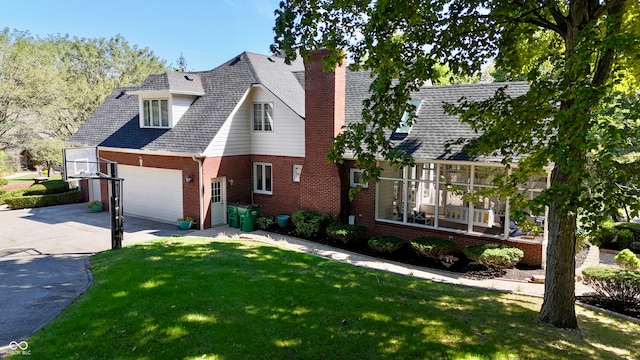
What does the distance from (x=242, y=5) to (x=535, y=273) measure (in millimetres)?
13725

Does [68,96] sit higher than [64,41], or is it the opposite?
[64,41]

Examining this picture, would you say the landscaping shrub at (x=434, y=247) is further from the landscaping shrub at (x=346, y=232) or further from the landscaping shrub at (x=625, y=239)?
the landscaping shrub at (x=625, y=239)

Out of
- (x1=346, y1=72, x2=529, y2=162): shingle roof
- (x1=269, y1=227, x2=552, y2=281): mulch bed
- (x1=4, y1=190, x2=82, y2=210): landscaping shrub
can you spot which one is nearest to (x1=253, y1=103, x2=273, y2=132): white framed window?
(x1=346, y1=72, x2=529, y2=162): shingle roof

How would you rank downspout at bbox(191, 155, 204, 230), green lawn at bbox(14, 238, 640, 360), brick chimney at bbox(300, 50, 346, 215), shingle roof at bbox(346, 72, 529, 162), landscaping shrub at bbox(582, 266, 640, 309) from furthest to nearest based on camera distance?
downspout at bbox(191, 155, 204, 230) < brick chimney at bbox(300, 50, 346, 215) < shingle roof at bbox(346, 72, 529, 162) < landscaping shrub at bbox(582, 266, 640, 309) < green lawn at bbox(14, 238, 640, 360)

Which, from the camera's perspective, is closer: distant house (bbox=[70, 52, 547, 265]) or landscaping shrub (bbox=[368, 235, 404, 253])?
landscaping shrub (bbox=[368, 235, 404, 253])

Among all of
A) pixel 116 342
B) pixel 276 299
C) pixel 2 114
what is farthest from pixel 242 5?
pixel 2 114

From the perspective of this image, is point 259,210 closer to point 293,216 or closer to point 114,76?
point 293,216

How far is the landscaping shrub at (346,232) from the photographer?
1519cm

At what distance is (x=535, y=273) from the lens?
41.2 feet

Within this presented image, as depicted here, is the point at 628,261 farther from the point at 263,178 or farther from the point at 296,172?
the point at 263,178

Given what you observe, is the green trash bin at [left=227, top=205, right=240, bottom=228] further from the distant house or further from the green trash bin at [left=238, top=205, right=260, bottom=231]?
the distant house

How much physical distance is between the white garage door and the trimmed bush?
8.95m

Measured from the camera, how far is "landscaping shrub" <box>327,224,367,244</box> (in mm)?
15188

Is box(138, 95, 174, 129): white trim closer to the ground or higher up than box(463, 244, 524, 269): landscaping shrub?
higher up
